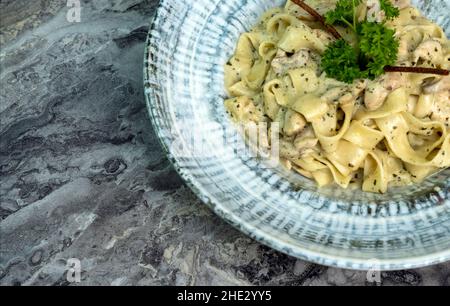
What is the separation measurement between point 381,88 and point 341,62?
0.29 meters

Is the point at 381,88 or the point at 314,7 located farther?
the point at 314,7

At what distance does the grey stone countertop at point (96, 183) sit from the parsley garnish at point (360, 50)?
1170 mm

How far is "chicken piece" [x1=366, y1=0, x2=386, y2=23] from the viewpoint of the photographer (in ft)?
12.1

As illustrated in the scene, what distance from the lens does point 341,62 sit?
3475 mm

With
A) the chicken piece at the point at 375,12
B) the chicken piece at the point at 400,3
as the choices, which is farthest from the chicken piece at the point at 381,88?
the chicken piece at the point at 400,3

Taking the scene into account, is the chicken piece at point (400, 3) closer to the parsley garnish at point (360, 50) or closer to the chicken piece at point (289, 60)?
the parsley garnish at point (360, 50)

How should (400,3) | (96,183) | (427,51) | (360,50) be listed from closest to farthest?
(360,50) → (427,51) → (96,183) → (400,3)

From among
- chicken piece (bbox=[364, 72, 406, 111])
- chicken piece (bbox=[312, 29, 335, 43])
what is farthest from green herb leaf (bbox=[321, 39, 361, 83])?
chicken piece (bbox=[312, 29, 335, 43])

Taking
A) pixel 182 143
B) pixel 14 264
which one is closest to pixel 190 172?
pixel 182 143

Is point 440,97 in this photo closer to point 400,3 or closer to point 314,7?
point 400,3

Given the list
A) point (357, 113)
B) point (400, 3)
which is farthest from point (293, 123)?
point (400, 3)

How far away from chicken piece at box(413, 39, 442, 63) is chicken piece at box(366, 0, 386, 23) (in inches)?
11.9

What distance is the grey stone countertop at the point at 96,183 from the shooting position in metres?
3.40

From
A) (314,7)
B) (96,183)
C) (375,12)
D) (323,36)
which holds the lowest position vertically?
(96,183)
